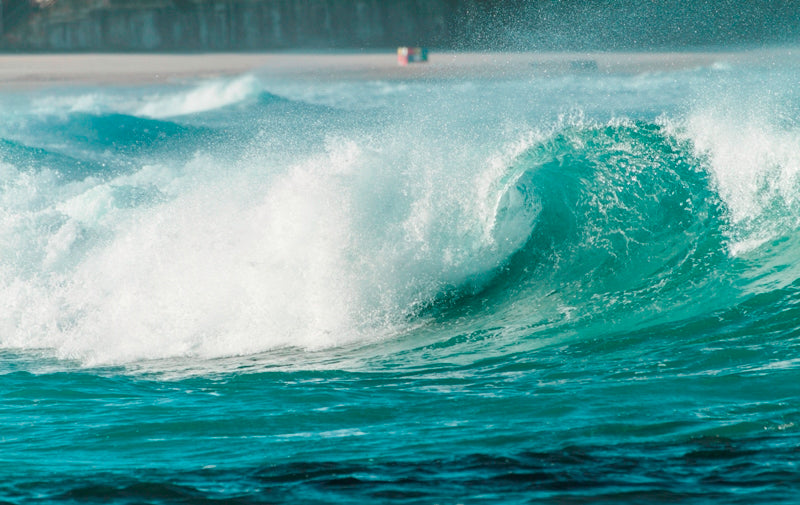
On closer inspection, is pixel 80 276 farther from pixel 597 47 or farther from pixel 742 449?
pixel 597 47

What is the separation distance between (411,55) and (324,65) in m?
3.83

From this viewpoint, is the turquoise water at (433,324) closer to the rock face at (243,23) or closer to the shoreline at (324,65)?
the shoreline at (324,65)

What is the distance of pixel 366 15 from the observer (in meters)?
37.3

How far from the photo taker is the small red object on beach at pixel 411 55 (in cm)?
3415

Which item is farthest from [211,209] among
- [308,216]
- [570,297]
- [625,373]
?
[625,373]

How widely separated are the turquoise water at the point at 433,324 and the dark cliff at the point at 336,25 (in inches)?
886

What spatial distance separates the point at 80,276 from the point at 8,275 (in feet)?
3.48

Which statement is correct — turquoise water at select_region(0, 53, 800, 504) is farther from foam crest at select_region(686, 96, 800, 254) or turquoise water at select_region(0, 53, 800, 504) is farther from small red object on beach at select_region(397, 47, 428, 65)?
small red object on beach at select_region(397, 47, 428, 65)

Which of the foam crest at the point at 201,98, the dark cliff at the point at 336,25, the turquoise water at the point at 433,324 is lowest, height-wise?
the turquoise water at the point at 433,324

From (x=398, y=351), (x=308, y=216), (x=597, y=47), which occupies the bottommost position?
(x=398, y=351)

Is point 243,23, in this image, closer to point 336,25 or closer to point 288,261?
→ point 336,25

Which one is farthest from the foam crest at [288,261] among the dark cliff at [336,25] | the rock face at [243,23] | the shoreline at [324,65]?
the rock face at [243,23]

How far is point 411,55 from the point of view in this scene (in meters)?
34.8

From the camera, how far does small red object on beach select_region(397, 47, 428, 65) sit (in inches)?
1344
